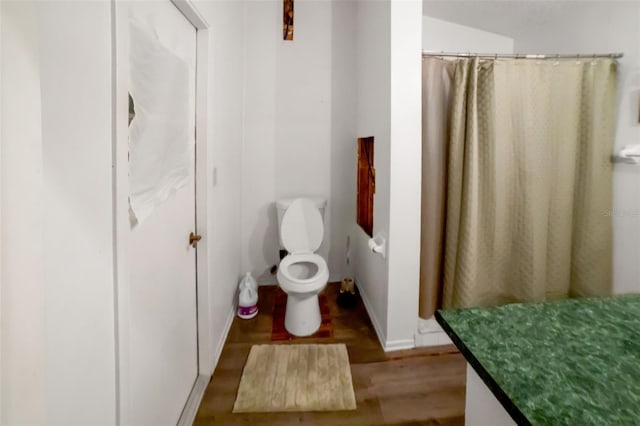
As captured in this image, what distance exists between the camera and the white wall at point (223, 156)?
163 cm

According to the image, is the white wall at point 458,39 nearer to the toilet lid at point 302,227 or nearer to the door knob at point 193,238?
the toilet lid at point 302,227

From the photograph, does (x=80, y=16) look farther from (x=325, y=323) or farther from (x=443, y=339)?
(x=443, y=339)

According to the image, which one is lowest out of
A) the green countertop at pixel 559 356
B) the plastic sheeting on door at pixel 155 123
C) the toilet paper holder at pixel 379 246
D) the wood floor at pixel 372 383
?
the wood floor at pixel 372 383

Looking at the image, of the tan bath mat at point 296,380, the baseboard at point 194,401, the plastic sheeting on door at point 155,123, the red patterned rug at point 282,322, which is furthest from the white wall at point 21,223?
the red patterned rug at point 282,322

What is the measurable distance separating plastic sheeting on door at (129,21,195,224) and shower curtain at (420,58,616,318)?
1.36m

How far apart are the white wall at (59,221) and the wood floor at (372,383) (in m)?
0.92

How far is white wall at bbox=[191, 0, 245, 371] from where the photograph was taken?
5.36ft

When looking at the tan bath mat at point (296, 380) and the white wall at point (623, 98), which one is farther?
the white wall at point (623, 98)

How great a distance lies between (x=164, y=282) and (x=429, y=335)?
163 cm

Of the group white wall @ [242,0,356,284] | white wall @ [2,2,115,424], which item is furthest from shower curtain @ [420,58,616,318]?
white wall @ [2,2,115,424]

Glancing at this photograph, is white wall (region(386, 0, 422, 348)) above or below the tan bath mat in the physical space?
above

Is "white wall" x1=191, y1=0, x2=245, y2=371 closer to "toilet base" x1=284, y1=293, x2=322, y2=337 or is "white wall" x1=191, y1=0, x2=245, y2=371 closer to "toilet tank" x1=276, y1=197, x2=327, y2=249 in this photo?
"toilet tank" x1=276, y1=197, x2=327, y2=249

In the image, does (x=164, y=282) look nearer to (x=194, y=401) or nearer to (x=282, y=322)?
(x=194, y=401)

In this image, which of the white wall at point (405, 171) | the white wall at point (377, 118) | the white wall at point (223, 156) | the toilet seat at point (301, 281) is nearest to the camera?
the white wall at point (223, 156)
